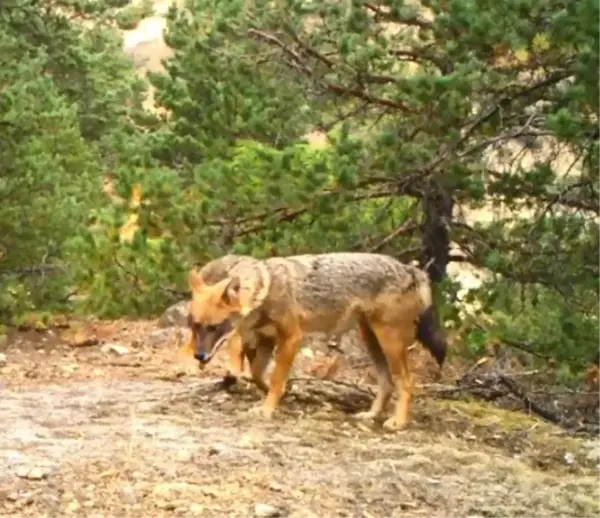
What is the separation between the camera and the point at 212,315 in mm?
7027

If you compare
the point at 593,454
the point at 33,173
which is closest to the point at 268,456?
the point at 593,454

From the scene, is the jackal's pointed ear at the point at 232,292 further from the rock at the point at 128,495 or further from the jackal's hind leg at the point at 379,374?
the rock at the point at 128,495

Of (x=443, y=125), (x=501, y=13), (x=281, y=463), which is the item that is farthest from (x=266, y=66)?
(x=281, y=463)

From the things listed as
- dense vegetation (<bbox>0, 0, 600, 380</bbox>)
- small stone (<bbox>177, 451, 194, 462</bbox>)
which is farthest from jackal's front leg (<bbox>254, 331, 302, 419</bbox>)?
dense vegetation (<bbox>0, 0, 600, 380</bbox>)


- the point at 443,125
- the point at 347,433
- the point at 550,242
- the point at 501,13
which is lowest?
the point at 347,433

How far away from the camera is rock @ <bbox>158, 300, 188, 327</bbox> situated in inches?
497

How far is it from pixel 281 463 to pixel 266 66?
6.61m

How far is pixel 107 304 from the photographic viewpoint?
1488 centimetres

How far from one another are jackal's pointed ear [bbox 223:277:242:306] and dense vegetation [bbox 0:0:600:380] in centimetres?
222

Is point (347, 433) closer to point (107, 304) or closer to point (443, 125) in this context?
point (443, 125)

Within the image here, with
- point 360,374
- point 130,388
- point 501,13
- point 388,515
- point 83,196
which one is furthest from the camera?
point 83,196

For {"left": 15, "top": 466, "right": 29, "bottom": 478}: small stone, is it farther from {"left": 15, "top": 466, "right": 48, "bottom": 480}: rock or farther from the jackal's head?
the jackal's head

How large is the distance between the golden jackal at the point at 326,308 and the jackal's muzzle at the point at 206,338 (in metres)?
0.06

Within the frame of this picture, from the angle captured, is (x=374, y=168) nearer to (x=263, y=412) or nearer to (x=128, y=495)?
(x=263, y=412)
